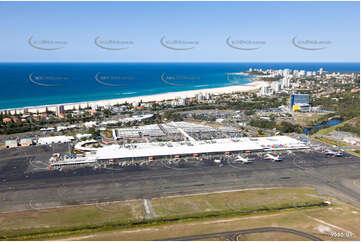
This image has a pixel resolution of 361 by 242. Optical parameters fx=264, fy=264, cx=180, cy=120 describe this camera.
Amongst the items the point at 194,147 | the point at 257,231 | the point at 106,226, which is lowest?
the point at 257,231

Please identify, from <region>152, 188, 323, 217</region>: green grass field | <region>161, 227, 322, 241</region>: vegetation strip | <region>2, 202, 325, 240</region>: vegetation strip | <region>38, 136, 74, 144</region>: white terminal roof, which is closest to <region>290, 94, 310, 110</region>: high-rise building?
<region>152, 188, 323, 217</region>: green grass field

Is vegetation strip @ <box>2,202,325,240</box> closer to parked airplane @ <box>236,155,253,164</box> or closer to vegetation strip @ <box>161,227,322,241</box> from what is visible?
vegetation strip @ <box>161,227,322,241</box>

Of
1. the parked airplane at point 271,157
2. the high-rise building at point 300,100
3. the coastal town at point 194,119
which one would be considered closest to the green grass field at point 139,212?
the parked airplane at point 271,157

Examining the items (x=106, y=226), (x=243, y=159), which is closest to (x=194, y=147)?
(x=243, y=159)

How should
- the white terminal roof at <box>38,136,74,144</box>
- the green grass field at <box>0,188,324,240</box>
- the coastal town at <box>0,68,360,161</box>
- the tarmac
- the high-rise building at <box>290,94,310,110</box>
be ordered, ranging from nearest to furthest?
the green grass field at <box>0,188,324,240</box>
the tarmac
the white terminal roof at <box>38,136,74,144</box>
the coastal town at <box>0,68,360,161</box>
the high-rise building at <box>290,94,310,110</box>

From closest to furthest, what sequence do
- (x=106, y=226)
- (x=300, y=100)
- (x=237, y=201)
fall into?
(x=106, y=226), (x=237, y=201), (x=300, y=100)

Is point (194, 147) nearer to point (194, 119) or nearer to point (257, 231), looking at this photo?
point (257, 231)

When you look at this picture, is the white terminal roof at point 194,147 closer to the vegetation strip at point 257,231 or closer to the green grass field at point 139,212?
the green grass field at point 139,212

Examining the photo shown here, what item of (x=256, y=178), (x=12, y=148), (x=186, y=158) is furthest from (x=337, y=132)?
(x=12, y=148)

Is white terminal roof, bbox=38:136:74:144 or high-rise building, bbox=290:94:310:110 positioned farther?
high-rise building, bbox=290:94:310:110
